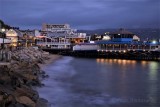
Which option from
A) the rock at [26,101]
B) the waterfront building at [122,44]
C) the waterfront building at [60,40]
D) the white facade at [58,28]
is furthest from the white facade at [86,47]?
the rock at [26,101]

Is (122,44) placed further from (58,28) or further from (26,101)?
(26,101)

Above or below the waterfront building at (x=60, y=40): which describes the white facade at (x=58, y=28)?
above

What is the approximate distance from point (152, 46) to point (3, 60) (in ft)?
182

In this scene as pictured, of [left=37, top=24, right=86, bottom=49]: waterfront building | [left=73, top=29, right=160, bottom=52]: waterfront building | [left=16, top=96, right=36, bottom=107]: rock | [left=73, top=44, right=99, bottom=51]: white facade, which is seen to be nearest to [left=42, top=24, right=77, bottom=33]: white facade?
[left=37, top=24, right=86, bottom=49]: waterfront building

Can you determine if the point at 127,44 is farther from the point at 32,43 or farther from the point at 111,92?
the point at 111,92

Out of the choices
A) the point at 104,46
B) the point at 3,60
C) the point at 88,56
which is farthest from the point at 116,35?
the point at 3,60

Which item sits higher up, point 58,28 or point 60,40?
point 58,28

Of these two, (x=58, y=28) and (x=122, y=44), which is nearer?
(x=122, y=44)

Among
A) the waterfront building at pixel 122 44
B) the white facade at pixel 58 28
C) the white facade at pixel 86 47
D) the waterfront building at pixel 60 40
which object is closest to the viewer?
the waterfront building at pixel 122 44

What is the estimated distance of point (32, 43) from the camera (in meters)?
107

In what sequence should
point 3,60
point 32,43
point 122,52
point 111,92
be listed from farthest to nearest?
1. point 32,43
2. point 122,52
3. point 3,60
4. point 111,92

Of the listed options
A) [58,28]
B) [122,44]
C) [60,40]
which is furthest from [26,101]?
[58,28]

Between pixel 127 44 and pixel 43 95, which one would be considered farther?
pixel 127 44

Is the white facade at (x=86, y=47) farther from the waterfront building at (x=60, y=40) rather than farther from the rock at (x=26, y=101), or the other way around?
the rock at (x=26, y=101)
